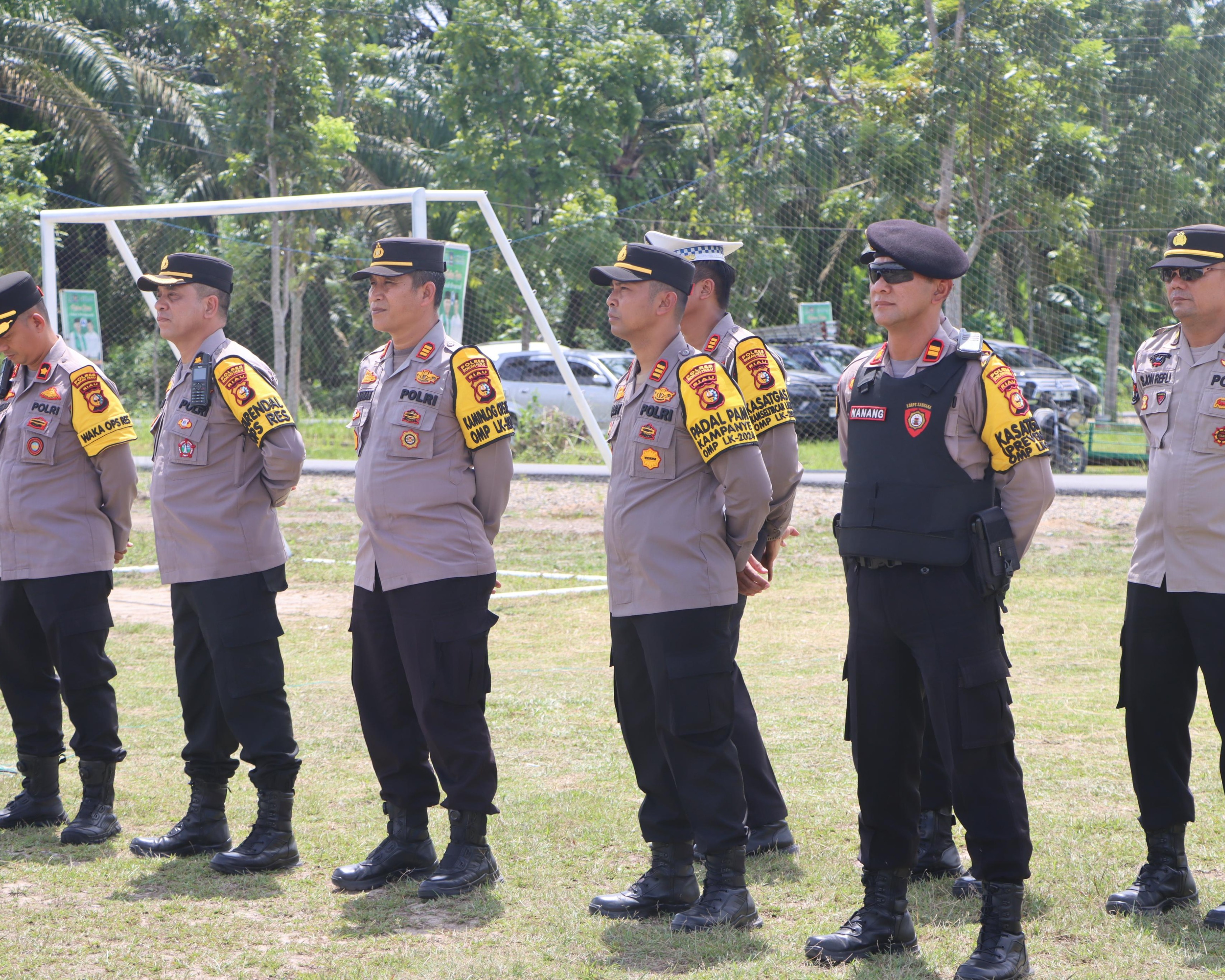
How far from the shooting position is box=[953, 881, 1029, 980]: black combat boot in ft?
10.9

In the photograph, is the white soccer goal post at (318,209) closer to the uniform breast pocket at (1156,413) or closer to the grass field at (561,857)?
the grass field at (561,857)

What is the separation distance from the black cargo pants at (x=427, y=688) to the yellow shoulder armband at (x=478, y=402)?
0.44m

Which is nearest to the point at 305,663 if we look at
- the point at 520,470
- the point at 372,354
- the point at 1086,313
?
the point at 372,354

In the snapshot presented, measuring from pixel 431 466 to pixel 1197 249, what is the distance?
92.3 inches

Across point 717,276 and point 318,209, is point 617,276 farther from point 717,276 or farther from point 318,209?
point 318,209

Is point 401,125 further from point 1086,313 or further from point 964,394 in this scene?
point 964,394

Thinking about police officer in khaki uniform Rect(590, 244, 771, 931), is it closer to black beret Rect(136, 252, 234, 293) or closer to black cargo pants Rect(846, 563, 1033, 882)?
black cargo pants Rect(846, 563, 1033, 882)

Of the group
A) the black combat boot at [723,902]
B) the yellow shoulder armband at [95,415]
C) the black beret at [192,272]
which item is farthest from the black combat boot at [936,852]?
the yellow shoulder armband at [95,415]

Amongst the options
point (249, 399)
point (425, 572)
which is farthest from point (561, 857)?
point (249, 399)

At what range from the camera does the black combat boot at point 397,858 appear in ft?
13.6

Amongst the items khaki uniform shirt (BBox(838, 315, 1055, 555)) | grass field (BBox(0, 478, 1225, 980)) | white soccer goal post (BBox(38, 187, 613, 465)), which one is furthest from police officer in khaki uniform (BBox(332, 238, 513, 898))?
white soccer goal post (BBox(38, 187, 613, 465))

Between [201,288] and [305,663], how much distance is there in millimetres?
3444

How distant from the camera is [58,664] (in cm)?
468

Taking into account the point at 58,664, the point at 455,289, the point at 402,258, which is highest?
the point at 455,289
